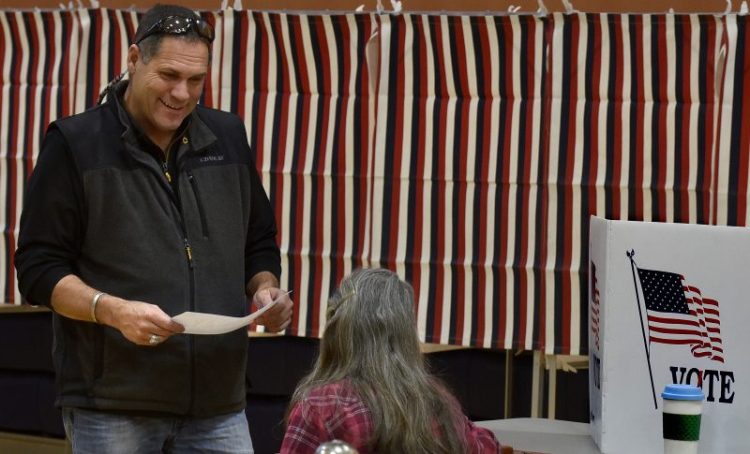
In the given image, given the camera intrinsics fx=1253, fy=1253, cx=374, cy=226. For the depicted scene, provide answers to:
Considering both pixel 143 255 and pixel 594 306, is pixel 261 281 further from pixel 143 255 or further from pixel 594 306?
pixel 594 306

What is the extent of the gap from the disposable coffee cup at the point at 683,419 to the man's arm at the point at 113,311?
104 cm

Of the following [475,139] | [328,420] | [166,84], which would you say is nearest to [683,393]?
[328,420]

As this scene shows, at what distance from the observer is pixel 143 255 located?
2.84m

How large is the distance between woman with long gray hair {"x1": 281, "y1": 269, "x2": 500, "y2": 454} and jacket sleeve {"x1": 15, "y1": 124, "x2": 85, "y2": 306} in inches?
26.9

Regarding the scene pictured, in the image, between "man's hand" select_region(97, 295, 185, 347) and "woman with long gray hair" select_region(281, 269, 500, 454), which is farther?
"man's hand" select_region(97, 295, 185, 347)

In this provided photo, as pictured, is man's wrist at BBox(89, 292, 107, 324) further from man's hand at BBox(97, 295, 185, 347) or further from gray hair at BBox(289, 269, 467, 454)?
gray hair at BBox(289, 269, 467, 454)

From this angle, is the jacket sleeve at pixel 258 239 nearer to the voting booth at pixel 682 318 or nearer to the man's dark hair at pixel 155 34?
the man's dark hair at pixel 155 34

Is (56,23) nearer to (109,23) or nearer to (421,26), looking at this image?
(109,23)

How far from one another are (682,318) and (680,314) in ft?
0.03

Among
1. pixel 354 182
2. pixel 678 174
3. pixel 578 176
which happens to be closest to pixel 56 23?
pixel 354 182

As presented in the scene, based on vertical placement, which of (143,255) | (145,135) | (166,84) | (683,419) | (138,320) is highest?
(166,84)

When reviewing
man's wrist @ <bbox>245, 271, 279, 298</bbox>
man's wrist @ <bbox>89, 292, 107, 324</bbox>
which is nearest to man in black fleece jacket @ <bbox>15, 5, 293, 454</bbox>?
man's wrist @ <bbox>89, 292, 107, 324</bbox>

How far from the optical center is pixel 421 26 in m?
4.91

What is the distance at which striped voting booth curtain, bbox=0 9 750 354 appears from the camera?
470cm
